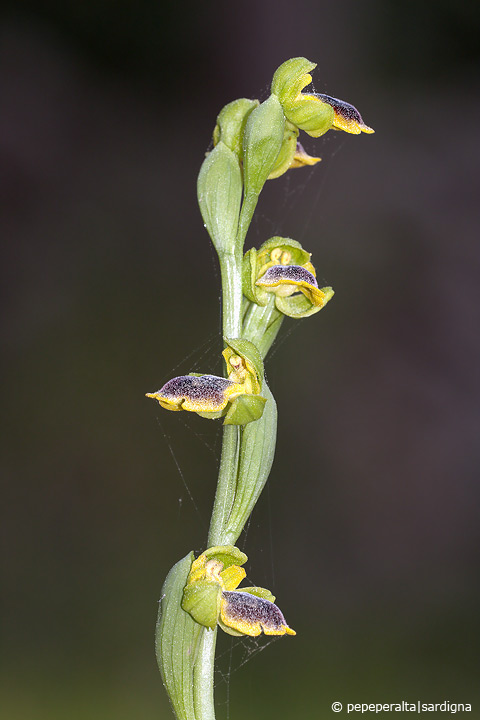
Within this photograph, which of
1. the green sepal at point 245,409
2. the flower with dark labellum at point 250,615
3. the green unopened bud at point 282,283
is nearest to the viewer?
the flower with dark labellum at point 250,615

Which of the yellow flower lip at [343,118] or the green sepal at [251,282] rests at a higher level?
the yellow flower lip at [343,118]

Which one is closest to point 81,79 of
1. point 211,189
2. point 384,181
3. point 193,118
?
point 193,118

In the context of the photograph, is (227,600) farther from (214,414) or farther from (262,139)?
(262,139)

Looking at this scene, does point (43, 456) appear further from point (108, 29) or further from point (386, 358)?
point (108, 29)

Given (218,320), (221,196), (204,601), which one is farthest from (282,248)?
(218,320)

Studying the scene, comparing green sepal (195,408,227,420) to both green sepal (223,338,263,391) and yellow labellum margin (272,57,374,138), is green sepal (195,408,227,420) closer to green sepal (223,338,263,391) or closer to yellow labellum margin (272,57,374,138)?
green sepal (223,338,263,391)

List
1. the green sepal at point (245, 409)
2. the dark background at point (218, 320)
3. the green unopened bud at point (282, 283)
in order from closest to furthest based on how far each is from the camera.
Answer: the green sepal at point (245, 409), the green unopened bud at point (282, 283), the dark background at point (218, 320)

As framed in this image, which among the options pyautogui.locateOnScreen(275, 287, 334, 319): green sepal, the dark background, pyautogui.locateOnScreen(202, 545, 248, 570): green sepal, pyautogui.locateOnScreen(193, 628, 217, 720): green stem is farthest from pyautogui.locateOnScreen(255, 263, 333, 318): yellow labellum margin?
the dark background

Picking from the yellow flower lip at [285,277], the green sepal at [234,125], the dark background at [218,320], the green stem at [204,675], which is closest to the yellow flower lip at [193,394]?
the yellow flower lip at [285,277]

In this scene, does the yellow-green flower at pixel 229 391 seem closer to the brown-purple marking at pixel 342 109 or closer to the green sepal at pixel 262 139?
the green sepal at pixel 262 139
